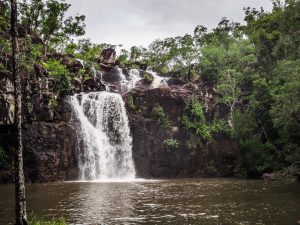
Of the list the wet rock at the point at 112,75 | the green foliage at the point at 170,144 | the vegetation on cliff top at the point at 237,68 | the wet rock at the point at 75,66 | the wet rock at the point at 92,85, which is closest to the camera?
the vegetation on cliff top at the point at 237,68

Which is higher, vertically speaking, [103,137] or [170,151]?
[103,137]

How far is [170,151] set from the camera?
37781 millimetres

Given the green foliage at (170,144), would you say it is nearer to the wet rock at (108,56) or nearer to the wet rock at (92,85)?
the wet rock at (92,85)

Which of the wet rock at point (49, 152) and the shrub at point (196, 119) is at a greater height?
the shrub at point (196, 119)

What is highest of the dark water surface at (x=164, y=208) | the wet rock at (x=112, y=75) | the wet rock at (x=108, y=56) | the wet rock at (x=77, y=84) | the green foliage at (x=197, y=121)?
the wet rock at (x=108, y=56)

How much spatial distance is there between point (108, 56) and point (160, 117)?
580 inches

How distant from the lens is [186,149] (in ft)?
125

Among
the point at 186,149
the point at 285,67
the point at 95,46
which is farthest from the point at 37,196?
the point at 95,46

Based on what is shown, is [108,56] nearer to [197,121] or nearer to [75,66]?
[75,66]

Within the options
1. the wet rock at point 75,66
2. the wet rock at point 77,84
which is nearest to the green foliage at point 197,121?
the wet rock at point 77,84

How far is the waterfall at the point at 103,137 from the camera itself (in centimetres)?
3269

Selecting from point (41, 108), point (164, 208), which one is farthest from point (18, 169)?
point (41, 108)

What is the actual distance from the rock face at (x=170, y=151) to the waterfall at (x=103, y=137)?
4.35ft

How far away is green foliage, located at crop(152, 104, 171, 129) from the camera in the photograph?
38278 millimetres
